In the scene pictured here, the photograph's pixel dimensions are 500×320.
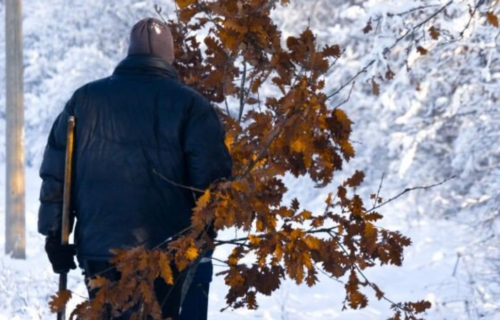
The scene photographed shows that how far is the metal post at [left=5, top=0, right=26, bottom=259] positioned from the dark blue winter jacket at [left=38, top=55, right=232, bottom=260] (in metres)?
10.9

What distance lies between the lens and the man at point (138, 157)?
3.37m

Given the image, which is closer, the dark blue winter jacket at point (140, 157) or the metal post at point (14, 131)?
the dark blue winter jacket at point (140, 157)

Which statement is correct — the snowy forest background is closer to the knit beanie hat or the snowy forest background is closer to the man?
the knit beanie hat

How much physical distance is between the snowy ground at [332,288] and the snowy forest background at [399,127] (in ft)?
0.09

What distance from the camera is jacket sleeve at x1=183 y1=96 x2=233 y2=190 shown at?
3.35 meters

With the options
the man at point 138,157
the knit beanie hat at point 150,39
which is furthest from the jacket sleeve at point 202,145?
the knit beanie hat at point 150,39

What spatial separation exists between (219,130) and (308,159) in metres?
0.36

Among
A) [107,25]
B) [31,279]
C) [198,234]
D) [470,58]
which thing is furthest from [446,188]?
[198,234]

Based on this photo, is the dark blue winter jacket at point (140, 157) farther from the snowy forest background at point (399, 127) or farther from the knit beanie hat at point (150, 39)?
the snowy forest background at point (399, 127)

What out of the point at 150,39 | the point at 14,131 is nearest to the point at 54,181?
the point at 150,39

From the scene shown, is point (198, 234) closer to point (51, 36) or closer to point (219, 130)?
point (219, 130)

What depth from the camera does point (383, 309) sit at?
10062mm

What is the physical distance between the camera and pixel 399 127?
16766 mm

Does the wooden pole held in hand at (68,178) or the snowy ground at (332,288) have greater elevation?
the snowy ground at (332,288)
